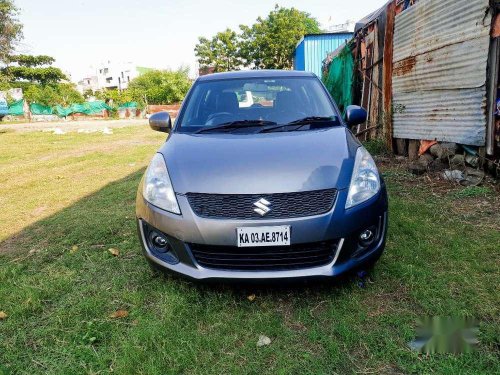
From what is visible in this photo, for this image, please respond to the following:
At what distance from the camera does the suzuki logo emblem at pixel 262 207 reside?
202 cm

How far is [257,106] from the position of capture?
10.5 ft

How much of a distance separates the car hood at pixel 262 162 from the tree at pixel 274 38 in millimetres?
33241

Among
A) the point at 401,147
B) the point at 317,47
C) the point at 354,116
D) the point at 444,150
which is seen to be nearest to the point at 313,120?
the point at 354,116

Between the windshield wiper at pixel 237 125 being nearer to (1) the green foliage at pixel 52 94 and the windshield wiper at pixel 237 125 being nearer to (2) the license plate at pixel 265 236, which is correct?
(2) the license plate at pixel 265 236

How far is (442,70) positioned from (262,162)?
12.6 ft

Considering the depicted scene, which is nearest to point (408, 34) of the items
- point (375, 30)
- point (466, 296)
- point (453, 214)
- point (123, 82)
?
point (375, 30)

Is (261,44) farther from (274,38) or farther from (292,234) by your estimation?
(292,234)

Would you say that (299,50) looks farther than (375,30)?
Yes

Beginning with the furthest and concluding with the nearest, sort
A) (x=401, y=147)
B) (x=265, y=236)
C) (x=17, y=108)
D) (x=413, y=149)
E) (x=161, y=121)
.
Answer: (x=17, y=108) → (x=401, y=147) → (x=413, y=149) → (x=161, y=121) → (x=265, y=236)

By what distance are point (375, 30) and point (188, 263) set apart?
6.80 meters

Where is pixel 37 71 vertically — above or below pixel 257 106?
above

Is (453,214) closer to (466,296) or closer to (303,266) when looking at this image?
(466,296)

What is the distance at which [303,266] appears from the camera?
2.11 m

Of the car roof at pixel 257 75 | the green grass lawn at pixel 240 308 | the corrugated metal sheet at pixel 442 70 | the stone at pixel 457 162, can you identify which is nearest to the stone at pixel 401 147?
the corrugated metal sheet at pixel 442 70
